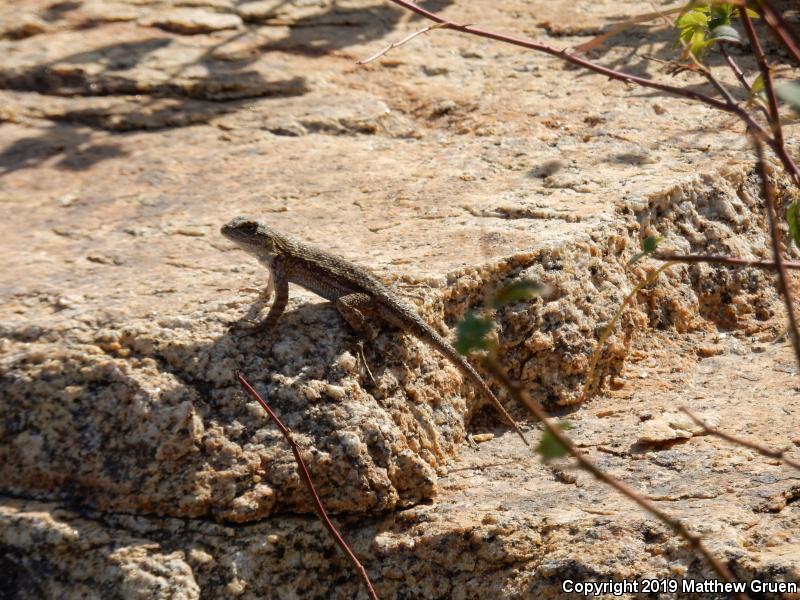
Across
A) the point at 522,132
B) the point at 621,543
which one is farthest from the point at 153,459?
the point at 522,132

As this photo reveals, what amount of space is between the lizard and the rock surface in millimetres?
76

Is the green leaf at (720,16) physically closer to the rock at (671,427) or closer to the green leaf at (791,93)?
the green leaf at (791,93)

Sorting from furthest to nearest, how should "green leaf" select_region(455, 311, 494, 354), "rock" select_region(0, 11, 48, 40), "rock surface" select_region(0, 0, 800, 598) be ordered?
"rock" select_region(0, 11, 48, 40), "rock surface" select_region(0, 0, 800, 598), "green leaf" select_region(455, 311, 494, 354)

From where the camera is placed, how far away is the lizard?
3652 mm

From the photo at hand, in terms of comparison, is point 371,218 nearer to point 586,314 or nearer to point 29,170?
point 586,314

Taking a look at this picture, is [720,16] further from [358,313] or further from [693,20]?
[358,313]

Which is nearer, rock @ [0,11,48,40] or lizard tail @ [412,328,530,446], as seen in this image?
lizard tail @ [412,328,530,446]

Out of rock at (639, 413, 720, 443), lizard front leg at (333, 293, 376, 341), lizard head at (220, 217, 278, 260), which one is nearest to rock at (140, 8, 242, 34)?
lizard head at (220, 217, 278, 260)

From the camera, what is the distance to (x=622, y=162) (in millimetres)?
5066

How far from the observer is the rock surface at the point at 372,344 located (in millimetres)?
3145

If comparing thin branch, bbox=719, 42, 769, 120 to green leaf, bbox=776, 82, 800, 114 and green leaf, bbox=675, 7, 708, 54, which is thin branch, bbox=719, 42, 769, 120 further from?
green leaf, bbox=776, 82, 800, 114

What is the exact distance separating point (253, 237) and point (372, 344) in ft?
2.68

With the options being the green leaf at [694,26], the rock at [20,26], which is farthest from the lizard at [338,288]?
the rock at [20,26]

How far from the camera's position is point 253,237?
4.14 m
